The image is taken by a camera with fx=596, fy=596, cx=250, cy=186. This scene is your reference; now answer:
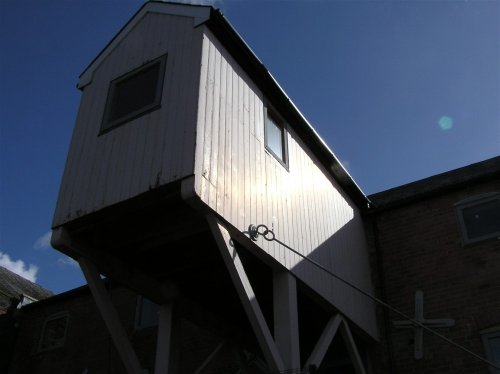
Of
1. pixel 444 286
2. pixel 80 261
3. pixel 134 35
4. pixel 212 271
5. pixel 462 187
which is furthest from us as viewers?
pixel 462 187

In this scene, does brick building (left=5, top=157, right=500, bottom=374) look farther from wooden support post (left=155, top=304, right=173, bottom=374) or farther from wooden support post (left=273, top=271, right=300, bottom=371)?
wooden support post (left=273, top=271, right=300, bottom=371)

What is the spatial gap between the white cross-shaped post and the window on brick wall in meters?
0.55

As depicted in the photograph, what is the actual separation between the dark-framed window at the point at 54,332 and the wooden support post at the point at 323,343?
7.83 meters

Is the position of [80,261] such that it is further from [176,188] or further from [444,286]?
[444,286]

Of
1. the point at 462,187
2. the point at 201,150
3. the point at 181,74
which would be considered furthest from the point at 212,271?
the point at 462,187

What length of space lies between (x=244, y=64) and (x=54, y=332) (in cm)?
914

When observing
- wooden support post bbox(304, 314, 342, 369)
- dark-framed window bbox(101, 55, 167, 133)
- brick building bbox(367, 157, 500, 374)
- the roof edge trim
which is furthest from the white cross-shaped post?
the roof edge trim

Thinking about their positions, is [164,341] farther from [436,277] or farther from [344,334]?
[436,277]

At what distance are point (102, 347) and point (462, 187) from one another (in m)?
8.15

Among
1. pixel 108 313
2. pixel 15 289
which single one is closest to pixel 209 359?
pixel 108 313

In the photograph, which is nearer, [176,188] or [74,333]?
[176,188]

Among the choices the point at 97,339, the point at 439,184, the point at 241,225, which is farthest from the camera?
the point at 97,339

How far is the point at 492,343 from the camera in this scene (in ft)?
29.5

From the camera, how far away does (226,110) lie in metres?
7.68
